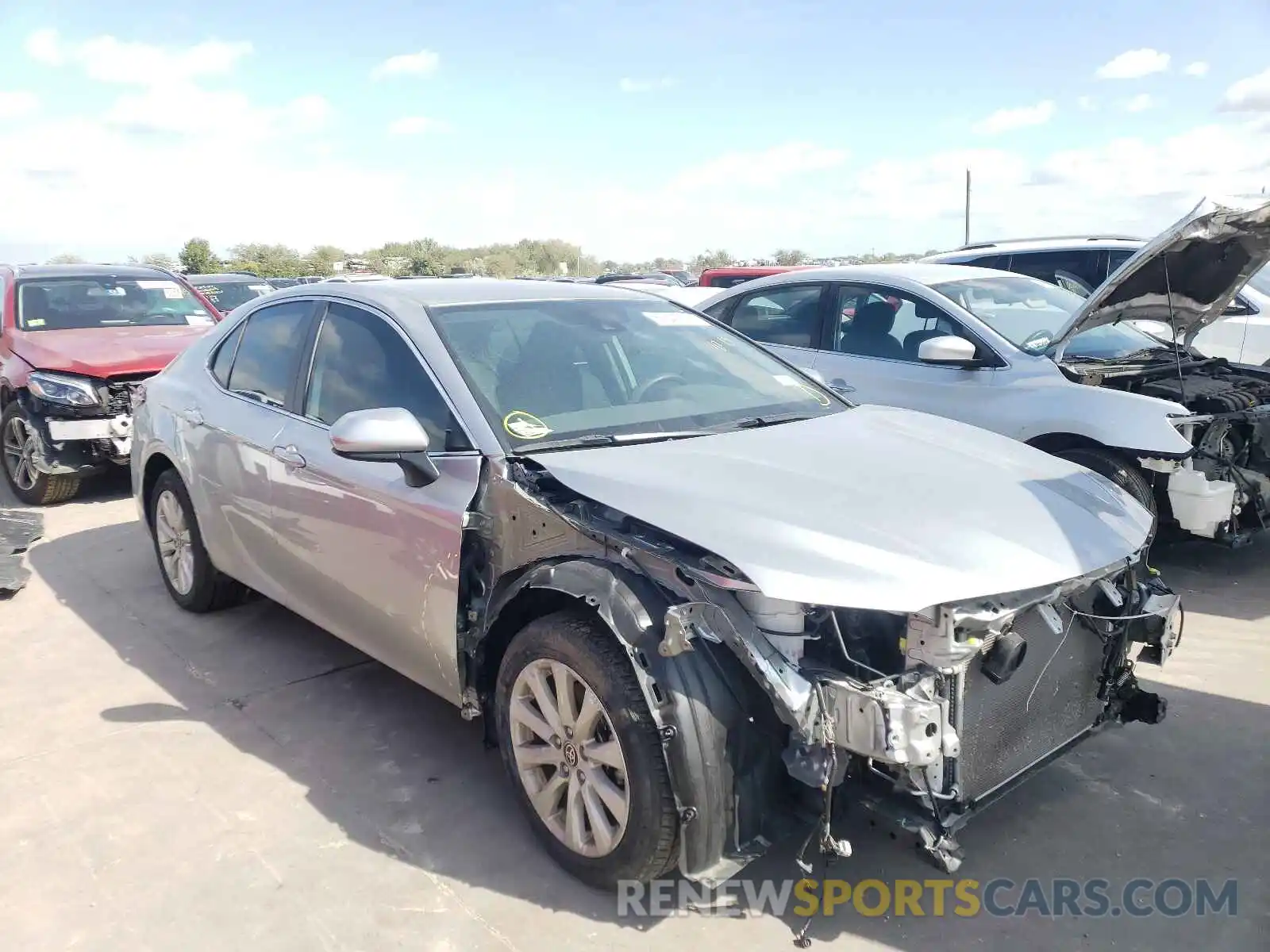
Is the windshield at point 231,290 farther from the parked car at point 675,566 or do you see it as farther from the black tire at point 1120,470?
the black tire at point 1120,470

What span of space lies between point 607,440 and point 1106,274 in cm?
675

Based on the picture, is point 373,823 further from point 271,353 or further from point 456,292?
point 271,353

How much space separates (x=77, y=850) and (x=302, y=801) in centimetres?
69

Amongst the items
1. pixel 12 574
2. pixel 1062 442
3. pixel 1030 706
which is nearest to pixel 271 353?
pixel 12 574

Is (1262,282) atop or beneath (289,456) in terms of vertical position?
atop

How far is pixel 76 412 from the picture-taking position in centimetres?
738

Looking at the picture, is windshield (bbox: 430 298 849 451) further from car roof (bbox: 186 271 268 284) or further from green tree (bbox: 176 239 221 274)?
green tree (bbox: 176 239 221 274)

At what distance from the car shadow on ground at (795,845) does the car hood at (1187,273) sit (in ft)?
6.78

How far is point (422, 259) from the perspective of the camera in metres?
50.8

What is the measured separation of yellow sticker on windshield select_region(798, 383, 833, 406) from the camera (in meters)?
3.90

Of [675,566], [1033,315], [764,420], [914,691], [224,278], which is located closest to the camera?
[914,691]

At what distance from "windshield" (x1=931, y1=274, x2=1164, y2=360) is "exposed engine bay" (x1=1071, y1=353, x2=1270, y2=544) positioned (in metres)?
0.44

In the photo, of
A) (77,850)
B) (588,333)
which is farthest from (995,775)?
(77,850)

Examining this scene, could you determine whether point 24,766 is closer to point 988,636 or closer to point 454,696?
point 454,696
